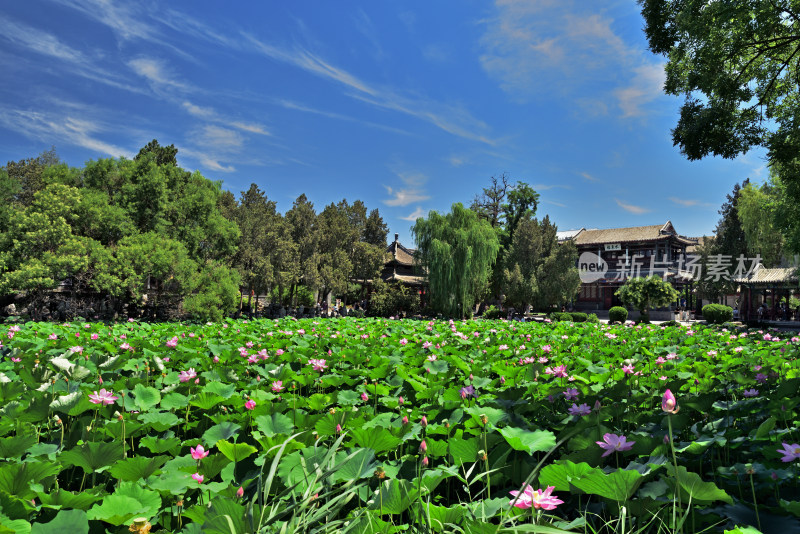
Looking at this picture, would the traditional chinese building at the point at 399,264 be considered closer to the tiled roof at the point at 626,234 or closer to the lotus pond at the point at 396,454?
the tiled roof at the point at 626,234

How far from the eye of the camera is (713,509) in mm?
1284

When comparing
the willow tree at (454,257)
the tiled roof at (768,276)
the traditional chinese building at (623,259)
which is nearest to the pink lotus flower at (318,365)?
the willow tree at (454,257)

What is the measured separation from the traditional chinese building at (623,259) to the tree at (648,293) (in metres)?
7.71

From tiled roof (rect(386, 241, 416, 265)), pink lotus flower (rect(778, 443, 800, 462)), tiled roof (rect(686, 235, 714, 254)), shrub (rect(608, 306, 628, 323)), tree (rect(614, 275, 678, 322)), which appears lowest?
shrub (rect(608, 306, 628, 323))

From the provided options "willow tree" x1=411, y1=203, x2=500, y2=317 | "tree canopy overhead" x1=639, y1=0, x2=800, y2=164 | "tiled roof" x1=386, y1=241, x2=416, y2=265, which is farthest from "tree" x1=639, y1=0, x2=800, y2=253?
"tiled roof" x1=386, y1=241, x2=416, y2=265

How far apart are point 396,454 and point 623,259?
34.5 m

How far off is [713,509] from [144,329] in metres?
7.35

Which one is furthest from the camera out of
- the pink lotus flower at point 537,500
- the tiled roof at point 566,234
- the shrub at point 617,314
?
the tiled roof at point 566,234

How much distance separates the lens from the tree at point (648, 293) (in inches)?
829

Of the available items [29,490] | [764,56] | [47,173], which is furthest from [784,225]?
[47,173]

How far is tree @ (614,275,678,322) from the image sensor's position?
21.1m

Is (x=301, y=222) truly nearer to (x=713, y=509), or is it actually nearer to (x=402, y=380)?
(x=402, y=380)

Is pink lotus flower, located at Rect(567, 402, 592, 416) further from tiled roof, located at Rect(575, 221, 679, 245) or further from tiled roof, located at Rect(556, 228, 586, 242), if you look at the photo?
tiled roof, located at Rect(556, 228, 586, 242)

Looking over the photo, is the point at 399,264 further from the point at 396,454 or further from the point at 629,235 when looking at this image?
the point at 396,454
